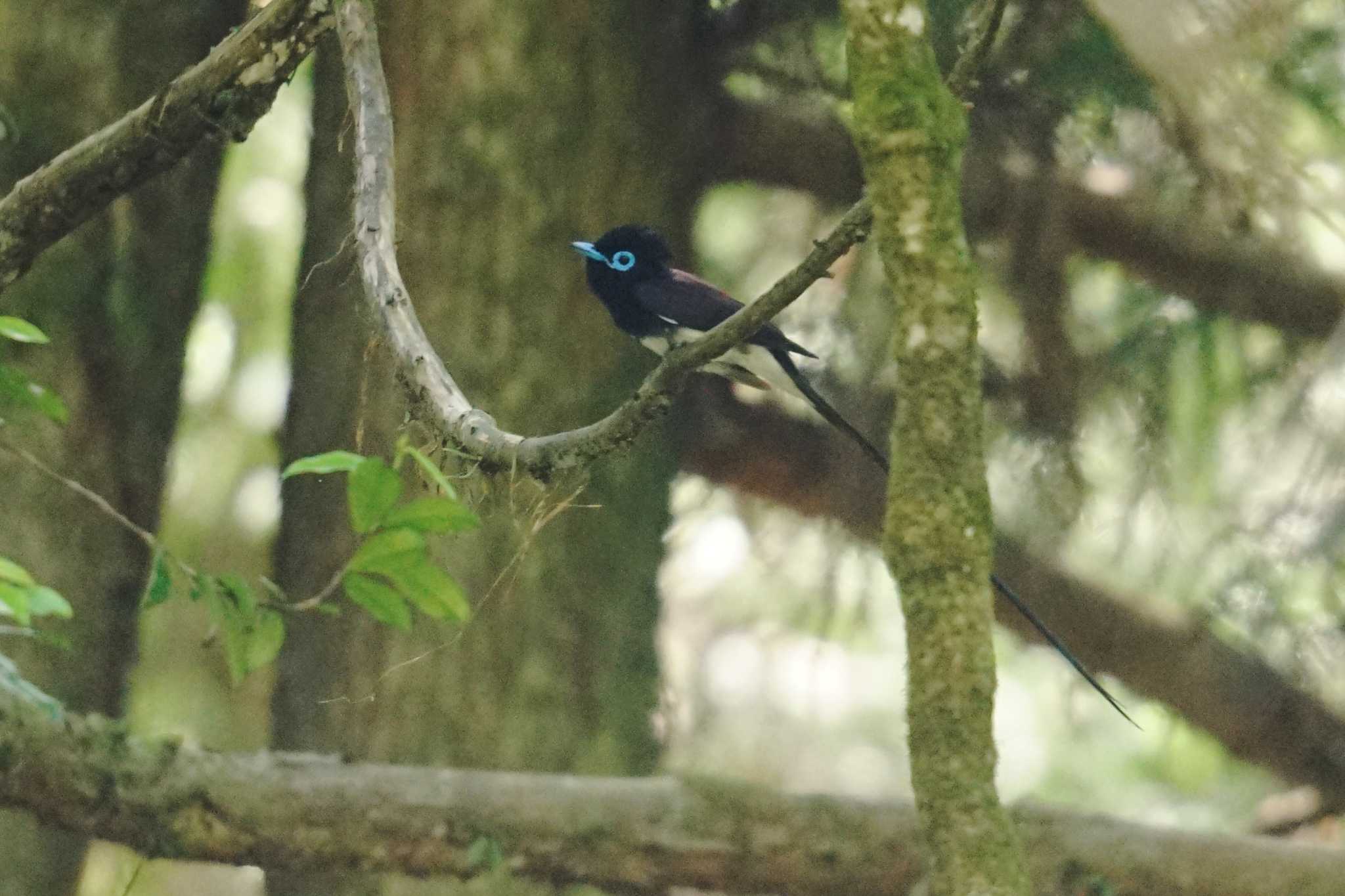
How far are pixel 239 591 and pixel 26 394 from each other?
27cm

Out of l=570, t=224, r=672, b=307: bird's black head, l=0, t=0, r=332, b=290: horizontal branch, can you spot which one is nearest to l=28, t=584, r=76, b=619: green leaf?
l=0, t=0, r=332, b=290: horizontal branch

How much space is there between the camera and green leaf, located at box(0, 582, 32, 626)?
105 centimetres

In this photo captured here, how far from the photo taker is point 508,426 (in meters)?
3.08

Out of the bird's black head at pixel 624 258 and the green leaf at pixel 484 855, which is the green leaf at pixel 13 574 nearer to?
the green leaf at pixel 484 855

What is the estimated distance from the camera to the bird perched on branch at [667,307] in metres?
2.56

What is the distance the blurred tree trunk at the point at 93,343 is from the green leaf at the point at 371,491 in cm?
213

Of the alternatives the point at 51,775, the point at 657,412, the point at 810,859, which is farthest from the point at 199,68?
the point at 810,859

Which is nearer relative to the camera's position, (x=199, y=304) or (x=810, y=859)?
(x=810, y=859)

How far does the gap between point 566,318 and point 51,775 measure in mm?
1384

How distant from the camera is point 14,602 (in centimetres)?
106

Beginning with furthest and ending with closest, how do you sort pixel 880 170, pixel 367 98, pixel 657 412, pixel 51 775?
1. pixel 51 775
2. pixel 367 98
3. pixel 657 412
4. pixel 880 170

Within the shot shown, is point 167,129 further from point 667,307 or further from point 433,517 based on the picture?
point 433,517

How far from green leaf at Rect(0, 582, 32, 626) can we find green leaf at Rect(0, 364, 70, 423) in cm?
27

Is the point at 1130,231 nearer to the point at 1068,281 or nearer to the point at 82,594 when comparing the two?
the point at 1068,281
